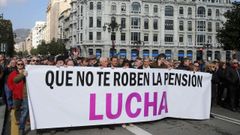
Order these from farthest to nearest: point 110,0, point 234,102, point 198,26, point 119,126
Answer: point 198,26 < point 110,0 < point 234,102 < point 119,126

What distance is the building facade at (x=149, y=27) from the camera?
8919 centimetres

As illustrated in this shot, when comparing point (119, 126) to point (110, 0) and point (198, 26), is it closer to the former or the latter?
point (110, 0)

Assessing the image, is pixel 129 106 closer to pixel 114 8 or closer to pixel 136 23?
pixel 114 8

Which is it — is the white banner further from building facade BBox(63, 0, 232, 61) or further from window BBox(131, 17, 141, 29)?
window BBox(131, 17, 141, 29)

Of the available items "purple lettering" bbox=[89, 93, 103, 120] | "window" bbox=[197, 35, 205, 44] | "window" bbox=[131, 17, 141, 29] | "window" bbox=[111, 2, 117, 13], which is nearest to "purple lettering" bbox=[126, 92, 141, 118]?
"purple lettering" bbox=[89, 93, 103, 120]

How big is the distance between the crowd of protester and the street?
1.02m

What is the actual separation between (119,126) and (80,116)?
3.72 feet

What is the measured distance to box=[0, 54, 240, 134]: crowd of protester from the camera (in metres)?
8.81

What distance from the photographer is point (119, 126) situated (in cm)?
936

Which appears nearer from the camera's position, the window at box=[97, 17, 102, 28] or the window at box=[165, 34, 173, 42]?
the window at box=[97, 17, 102, 28]

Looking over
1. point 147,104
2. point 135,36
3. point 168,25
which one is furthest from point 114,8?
point 147,104

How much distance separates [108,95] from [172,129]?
1.62m

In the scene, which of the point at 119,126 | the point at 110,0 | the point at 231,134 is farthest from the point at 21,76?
the point at 110,0

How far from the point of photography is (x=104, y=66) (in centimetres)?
920
